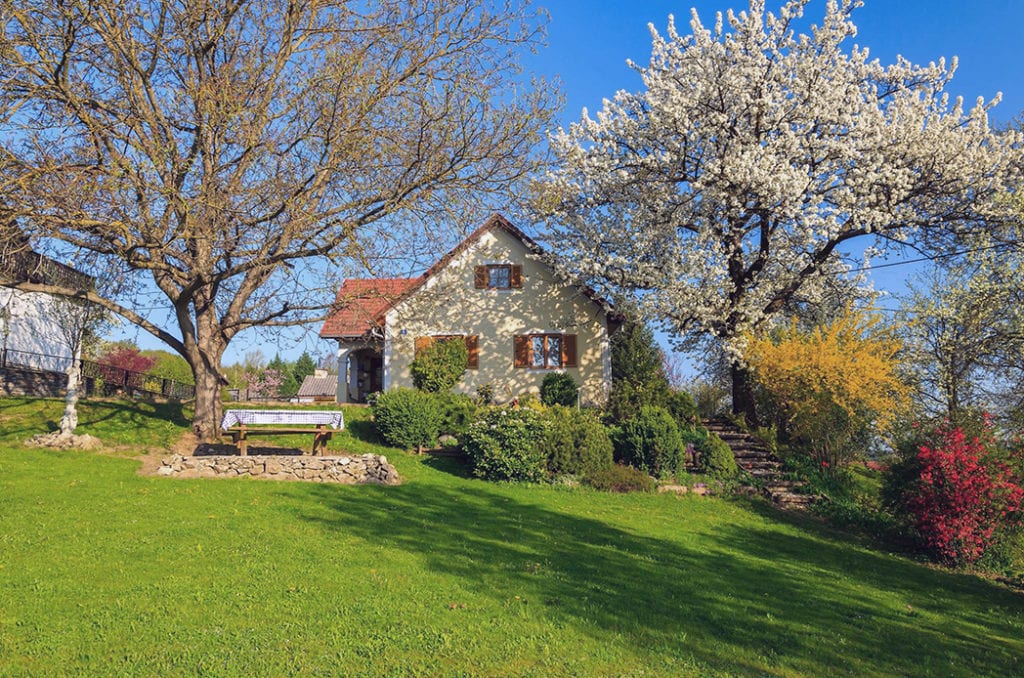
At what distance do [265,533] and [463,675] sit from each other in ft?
16.4

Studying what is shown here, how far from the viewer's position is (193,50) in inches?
562

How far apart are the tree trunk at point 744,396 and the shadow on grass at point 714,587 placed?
369 inches

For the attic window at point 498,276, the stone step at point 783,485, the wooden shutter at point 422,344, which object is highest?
the attic window at point 498,276

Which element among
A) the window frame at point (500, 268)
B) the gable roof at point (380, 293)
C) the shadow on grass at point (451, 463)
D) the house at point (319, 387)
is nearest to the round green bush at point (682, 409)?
the gable roof at point (380, 293)

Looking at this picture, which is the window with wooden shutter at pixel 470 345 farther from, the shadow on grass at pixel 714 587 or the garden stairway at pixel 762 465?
the shadow on grass at pixel 714 587

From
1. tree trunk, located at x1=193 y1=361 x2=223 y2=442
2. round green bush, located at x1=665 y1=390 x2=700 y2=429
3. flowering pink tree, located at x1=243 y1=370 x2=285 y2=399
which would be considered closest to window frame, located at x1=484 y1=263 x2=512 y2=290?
round green bush, located at x1=665 y1=390 x2=700 y2=429

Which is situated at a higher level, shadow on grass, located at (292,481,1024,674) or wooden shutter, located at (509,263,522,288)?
wooden shutter, located at (509,263,522,288)

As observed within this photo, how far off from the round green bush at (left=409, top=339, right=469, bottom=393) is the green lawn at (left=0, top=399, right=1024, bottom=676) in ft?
36.1

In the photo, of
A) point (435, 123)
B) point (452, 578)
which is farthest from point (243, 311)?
point (452, 578)

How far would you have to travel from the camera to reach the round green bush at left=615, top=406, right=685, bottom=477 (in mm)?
16812

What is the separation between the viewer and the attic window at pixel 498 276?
2595 cm

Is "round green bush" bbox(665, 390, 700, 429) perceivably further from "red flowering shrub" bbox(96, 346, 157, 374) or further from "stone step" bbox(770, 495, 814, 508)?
"red flowering shrub" bbox(96, 346, 157, 374)

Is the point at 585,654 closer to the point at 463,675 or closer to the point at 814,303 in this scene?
the point at 463,675

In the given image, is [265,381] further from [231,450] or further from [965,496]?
[965,496]
